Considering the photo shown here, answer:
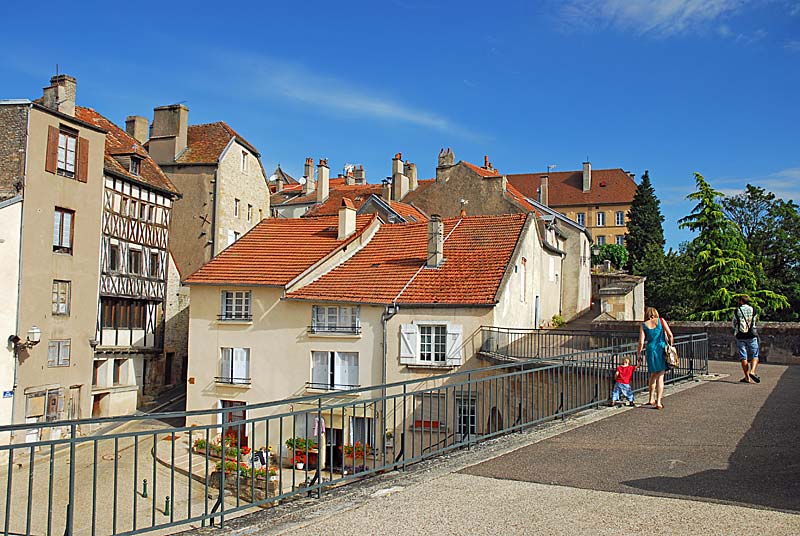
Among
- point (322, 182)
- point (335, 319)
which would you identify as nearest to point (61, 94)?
point (335, 319)

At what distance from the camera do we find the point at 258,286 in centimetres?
2873

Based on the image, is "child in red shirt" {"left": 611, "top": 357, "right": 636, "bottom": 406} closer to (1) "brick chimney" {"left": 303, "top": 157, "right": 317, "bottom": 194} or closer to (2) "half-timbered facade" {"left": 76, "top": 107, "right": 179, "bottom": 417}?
(2) "half-timbered facade" {"left": 76, "top": 107, "right": 179, "bottom": 417}

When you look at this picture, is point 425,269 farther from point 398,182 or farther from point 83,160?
point 398,182

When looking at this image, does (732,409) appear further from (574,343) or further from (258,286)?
(258,286)

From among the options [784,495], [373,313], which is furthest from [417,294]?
[784,495]

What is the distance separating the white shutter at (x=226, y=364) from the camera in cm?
2894

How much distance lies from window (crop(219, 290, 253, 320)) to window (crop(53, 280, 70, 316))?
5.76 meters

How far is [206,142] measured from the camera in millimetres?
40281

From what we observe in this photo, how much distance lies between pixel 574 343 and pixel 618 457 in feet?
47.6

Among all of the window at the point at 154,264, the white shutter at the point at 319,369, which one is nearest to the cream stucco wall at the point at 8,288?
the window at the point at 154,264

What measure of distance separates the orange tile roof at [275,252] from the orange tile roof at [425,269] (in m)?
1.27

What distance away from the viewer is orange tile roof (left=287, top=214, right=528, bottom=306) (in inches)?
1027

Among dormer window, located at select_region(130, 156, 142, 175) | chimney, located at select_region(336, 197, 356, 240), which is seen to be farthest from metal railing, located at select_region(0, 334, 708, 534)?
dormer window, located at select_region(130, 156, 142, 175)

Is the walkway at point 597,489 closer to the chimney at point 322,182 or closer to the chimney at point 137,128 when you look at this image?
the chimney at point 137,128
